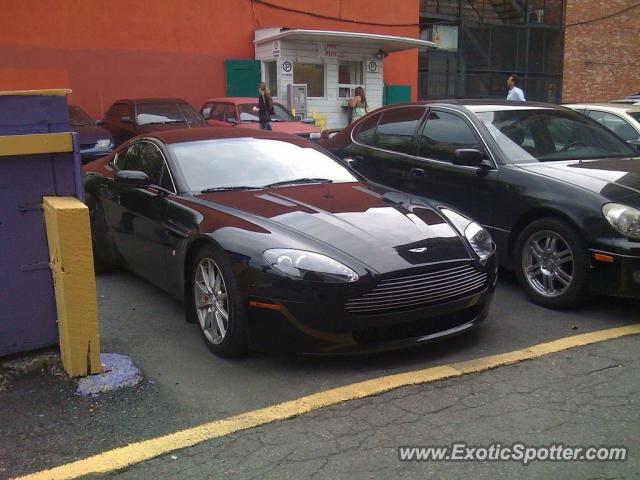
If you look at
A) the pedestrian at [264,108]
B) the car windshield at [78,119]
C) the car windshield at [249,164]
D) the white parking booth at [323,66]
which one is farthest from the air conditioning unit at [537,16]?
the car windshield at [249,164]

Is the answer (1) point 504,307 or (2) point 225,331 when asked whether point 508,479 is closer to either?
(2) point 225,331

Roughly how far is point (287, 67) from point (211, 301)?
44.0 feet

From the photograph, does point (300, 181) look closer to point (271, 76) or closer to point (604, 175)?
point (604, 175)

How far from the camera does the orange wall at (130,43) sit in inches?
561

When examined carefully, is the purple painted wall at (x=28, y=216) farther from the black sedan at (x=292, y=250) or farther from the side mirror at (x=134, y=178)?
the side mirror at (x=134, y=178)

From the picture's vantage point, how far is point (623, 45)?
24.6 meters

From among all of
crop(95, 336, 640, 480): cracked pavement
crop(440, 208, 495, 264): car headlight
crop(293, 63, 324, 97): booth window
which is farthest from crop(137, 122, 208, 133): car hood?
crop(95, 336, 640, 480): cracked pavement

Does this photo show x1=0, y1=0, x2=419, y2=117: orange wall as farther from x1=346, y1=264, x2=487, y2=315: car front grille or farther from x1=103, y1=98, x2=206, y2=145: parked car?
x1=346, y1=264, x2=487, y2=315: car front grille

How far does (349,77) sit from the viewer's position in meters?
18.2

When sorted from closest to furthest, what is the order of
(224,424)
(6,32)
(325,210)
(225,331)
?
(224,424)
(225,331)
(325,210)
(6,32)

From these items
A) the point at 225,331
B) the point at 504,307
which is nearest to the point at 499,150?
the point at 504,307

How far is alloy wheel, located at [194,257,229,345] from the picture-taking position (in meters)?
3.81

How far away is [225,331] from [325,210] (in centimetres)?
103

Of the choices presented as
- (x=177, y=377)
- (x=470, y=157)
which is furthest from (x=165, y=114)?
(x=177, y=377)
